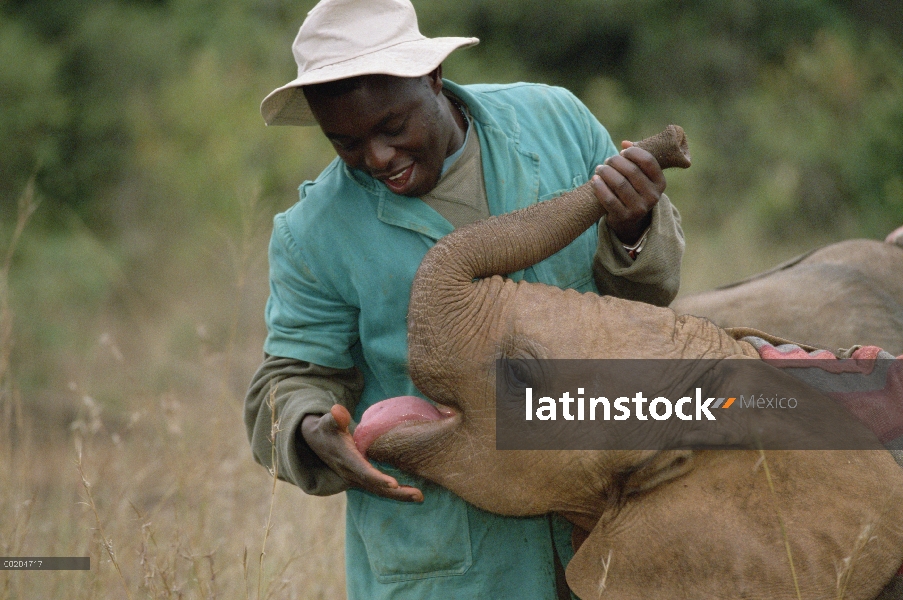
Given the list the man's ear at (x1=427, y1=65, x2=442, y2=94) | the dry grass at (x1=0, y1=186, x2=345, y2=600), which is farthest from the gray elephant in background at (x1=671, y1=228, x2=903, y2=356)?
the dry grass at (x1=0, y1=186, x2=345, y2=600)

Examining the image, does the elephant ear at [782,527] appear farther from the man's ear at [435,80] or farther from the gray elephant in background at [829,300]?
the gray elephant in background at [829,300]

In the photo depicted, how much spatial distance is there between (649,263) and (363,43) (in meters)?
0.97

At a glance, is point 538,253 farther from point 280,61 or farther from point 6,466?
point 280,61

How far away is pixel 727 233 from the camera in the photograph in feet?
35.2

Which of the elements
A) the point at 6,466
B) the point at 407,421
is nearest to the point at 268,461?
the point at 407,421

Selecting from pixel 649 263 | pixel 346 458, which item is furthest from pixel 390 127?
pixel 346 458

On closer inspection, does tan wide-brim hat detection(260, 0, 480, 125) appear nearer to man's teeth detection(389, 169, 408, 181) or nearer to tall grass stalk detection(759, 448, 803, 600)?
man's teeth detection(389, 169, 408, 181)

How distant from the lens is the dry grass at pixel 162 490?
149 inches

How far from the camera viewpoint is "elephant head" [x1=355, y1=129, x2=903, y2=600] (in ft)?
7.42

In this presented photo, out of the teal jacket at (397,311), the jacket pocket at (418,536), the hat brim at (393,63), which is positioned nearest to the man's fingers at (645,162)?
the teal jacket at (397,311)

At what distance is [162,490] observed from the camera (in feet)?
20.0

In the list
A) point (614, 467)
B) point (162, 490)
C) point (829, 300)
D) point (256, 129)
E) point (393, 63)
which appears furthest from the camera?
point (256, 129)

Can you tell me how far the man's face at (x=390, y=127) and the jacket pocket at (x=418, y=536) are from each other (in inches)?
33.2

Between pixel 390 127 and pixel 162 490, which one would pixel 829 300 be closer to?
pixel 390 127
